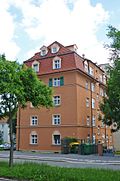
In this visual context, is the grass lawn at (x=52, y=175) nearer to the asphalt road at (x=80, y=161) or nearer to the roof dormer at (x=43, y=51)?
the asphalt road at (x=80, y=161)

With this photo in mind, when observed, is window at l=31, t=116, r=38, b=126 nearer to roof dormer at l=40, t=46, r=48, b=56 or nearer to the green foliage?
roof dormer at l=40, t=46, r=48, b=56

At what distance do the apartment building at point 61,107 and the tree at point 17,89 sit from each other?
24478 millimetres

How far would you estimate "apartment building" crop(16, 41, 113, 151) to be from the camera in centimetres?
4269

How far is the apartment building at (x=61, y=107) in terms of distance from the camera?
140 ft

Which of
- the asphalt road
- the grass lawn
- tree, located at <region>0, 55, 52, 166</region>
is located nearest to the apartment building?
the asphalt road

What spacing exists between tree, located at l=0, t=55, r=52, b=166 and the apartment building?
2448 centimetres

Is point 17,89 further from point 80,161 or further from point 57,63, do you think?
point 57,63

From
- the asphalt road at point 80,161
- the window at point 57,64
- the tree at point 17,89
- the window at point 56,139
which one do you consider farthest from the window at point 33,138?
the tree at point 17,89

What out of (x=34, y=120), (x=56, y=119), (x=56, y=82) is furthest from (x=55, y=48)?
(x=34, y=120)

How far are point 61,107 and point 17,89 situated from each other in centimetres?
2765

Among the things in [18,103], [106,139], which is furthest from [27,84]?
[106,139]

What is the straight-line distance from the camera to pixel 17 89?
1605 cm

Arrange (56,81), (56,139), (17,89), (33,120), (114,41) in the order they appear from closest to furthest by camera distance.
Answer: (114,41) → (17,89) → (56,139) → (56,81) → (33,120)

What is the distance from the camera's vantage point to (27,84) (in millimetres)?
17250
